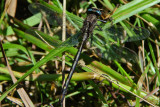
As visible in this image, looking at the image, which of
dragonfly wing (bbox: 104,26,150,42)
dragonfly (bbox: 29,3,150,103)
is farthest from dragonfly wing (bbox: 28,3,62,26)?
dragonfly wing (bbox: 104,26,150,42)

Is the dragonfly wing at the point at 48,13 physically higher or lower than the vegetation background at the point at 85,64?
higher

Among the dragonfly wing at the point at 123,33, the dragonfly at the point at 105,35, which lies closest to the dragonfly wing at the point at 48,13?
the dragonfly at the point at 105,35

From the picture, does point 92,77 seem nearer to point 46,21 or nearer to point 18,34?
point 46,21

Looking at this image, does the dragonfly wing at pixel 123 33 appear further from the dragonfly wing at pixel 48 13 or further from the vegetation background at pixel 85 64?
the dragonfly wing at pixel 48 13

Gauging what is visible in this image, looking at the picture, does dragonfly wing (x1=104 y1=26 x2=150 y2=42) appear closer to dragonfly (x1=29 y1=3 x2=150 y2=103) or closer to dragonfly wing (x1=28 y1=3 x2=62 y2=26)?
dragonfly (x1=29 y1=3 x2=150 y2=103)

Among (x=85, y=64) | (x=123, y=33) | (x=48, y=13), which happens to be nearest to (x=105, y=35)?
(x=123, y=33)
